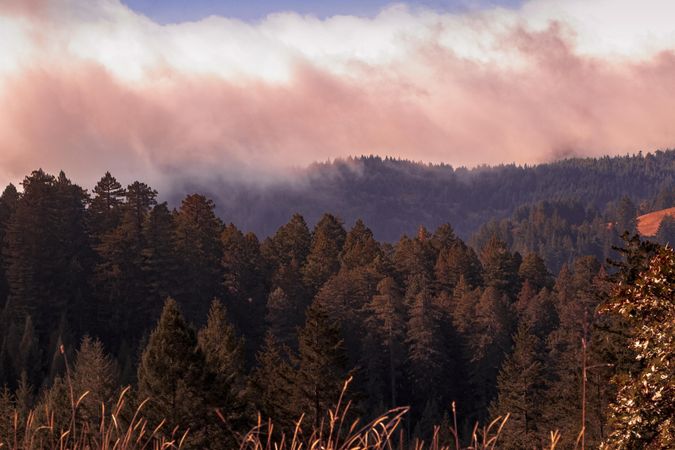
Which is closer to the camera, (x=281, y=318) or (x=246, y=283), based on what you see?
(x=281, y=318)

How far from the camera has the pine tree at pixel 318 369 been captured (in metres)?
29.0

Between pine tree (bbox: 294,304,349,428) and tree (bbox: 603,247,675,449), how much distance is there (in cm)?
1915

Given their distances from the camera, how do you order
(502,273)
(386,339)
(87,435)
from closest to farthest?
(87,435) → (386,339) → (502,273)

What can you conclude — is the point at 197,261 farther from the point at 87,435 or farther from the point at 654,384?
the point at 87,435

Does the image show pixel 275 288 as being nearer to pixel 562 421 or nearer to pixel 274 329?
pixel 274 329

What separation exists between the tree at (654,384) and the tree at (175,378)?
632 inches

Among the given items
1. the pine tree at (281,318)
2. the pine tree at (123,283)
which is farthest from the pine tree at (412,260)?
the pine tree at (123,283)

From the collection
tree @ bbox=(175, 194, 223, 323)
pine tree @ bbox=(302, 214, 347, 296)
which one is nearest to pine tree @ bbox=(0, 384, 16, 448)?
tree @ bbox=(175, 194, 223, 323)

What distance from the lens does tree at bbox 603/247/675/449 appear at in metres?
9.58

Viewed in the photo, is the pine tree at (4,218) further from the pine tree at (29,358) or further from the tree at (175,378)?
the tree at (175,378)

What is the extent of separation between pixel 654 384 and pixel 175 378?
57.8 feet

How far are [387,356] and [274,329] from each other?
38.9 feet

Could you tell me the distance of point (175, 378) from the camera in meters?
23.9

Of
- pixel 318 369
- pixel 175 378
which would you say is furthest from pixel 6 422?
pixel 318 369
